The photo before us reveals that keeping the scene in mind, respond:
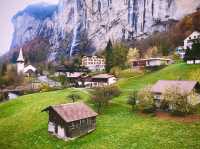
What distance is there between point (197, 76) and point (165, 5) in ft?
263

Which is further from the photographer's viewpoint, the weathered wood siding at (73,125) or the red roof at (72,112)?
the red roof at (72,112)

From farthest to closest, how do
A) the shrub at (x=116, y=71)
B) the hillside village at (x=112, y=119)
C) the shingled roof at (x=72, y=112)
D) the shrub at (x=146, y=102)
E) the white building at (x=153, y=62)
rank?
1. the white building at (x=153, y=62)
2. the shrub at (x=116, y=71)
3. the shrub at (x=146, y=102)
4. the shingled roof at (x=72, y=112)
5. the hillside village at (x=112, y=119)

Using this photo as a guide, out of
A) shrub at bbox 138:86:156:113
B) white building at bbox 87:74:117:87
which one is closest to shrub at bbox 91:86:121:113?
shrub at bbox 138:86:156:113

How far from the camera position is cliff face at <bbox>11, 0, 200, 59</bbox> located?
124 metres

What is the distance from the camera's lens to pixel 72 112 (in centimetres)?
3328

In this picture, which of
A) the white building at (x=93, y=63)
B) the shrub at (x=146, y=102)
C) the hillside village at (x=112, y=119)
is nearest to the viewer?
the hillside village at (x=112, y=119)

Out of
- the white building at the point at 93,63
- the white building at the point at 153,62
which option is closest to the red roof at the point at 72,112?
the white building at the point at 153,62

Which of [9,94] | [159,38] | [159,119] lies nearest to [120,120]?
[159,119]

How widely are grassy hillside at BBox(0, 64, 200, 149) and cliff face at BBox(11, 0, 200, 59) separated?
8671 centimetres

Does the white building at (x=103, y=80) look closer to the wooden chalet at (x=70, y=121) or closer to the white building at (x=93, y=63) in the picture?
the white building at (x=93, y=63)

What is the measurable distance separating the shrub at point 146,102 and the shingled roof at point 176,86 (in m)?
2.20

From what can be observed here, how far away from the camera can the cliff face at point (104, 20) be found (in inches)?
4867

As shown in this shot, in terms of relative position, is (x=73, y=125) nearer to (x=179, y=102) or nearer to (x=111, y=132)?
(x=111, y=132)

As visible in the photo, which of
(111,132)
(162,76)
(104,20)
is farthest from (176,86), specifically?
(104,20)
